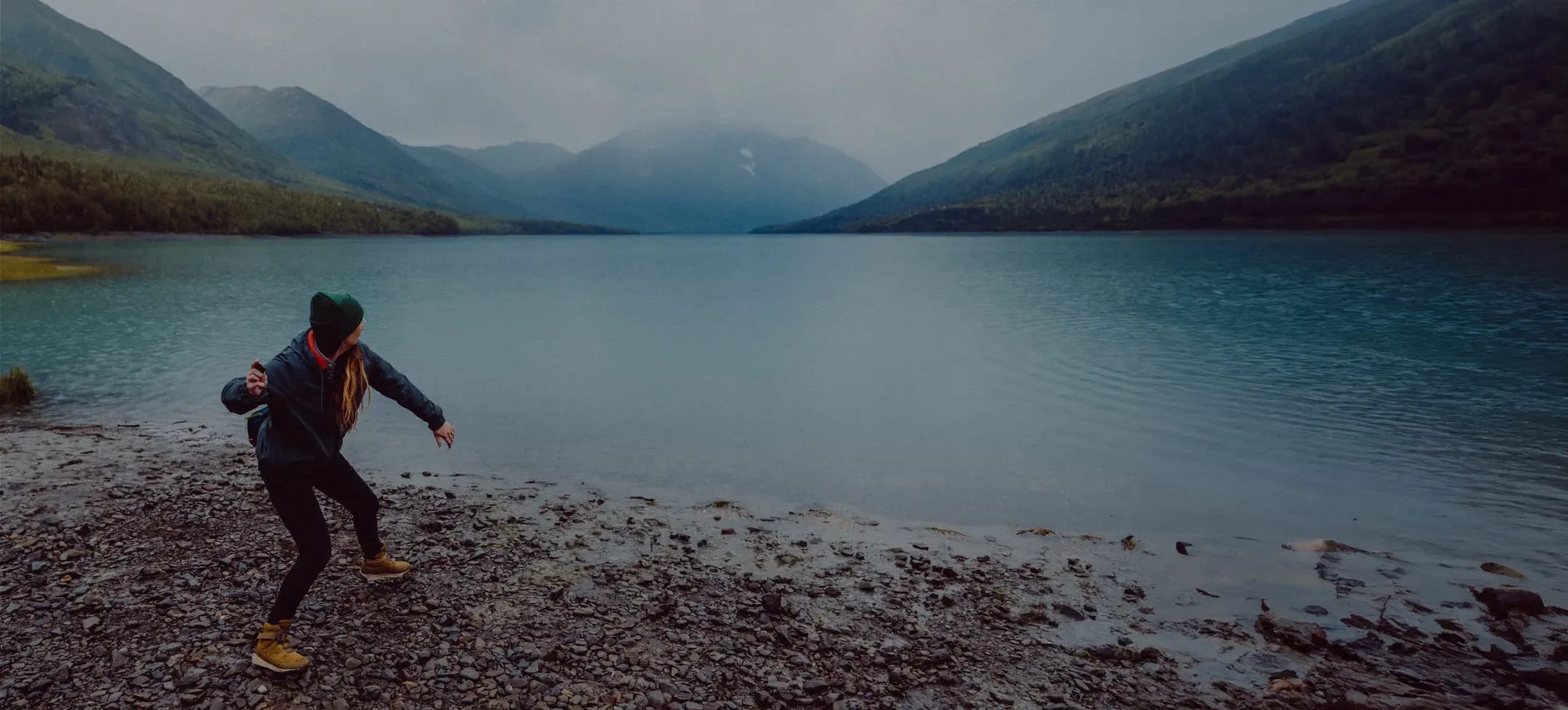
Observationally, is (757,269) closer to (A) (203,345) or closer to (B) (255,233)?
(A) (203,345)

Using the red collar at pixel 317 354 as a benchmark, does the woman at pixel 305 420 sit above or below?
below

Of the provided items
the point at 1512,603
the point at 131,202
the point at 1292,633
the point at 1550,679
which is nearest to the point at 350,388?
the point at 1292,633

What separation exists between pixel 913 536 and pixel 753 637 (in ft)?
13.4

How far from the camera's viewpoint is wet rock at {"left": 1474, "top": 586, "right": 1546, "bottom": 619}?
7855 mm

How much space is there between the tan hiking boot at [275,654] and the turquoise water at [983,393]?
690 cm

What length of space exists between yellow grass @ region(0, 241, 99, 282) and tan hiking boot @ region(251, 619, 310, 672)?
6576cm

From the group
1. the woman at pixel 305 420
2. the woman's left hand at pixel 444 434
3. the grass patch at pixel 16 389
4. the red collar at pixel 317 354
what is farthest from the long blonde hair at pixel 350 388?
the grass patch at pixel 16 389

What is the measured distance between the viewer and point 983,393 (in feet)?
72.2

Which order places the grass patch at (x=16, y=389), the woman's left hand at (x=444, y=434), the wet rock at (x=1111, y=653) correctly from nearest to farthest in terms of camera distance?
the wet rock at (x=1111, y=653)
the woman's left hand at (x=444, y=434)
the grass patch at (x=16, y=389)

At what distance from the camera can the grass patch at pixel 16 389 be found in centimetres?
1747

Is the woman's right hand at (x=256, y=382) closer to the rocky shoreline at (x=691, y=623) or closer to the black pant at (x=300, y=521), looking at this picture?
the black pant at (x=300, y=521)

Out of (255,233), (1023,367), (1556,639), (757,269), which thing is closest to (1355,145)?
(757,269)

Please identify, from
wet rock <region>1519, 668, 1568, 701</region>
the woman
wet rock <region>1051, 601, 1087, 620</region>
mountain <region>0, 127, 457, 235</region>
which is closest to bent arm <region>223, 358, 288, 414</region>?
the woman

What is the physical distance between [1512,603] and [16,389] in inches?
1096
